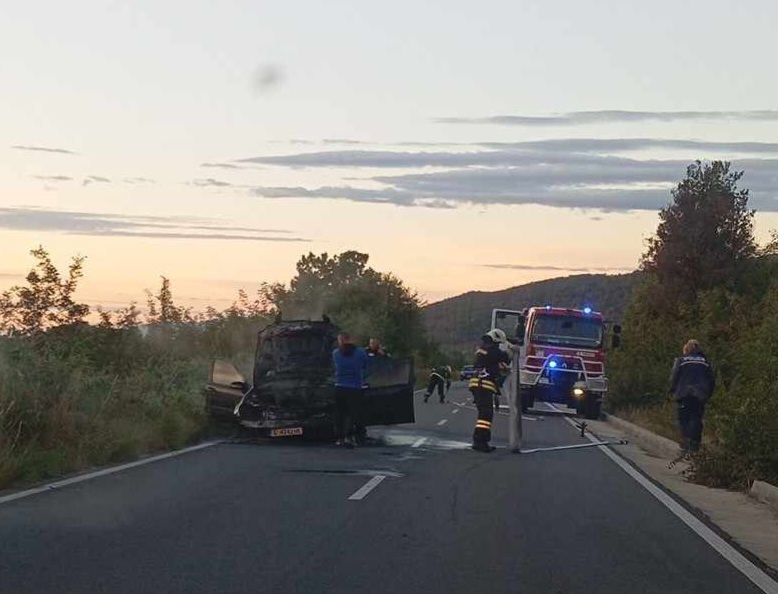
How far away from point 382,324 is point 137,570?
6575 cm

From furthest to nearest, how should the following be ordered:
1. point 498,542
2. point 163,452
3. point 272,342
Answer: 1. point 272,342
2. point 163,452
3. point 498,542

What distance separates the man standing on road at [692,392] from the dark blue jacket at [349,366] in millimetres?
5116

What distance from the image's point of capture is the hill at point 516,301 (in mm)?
118538

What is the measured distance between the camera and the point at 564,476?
52.9ft

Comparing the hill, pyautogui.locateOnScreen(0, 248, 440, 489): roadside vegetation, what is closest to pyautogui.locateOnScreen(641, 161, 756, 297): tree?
pyautogui.locateOnScreen(0, 248, 440, 489): roadside vegetation

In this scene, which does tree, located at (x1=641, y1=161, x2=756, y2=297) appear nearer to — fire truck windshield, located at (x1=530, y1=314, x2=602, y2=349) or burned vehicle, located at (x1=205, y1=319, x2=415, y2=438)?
fire truck windshield, located at (x1=530, y1=314, x2=602, y2=349)

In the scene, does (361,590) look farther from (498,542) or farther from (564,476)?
(564,476)

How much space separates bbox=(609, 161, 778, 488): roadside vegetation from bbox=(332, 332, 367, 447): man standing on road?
17.4 ft

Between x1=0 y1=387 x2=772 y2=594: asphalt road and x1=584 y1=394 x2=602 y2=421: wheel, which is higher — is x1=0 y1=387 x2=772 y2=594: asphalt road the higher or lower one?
the higher one

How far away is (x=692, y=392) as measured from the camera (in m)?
19.8

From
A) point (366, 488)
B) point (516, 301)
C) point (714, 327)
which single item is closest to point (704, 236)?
point (714, 327)

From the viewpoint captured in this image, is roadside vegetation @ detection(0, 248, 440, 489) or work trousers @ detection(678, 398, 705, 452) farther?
work trousers @ detection(678, 398, 705, 452)

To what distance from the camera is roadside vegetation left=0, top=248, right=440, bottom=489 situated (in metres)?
15.8

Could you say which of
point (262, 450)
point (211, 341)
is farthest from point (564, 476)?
point (211, 341)
